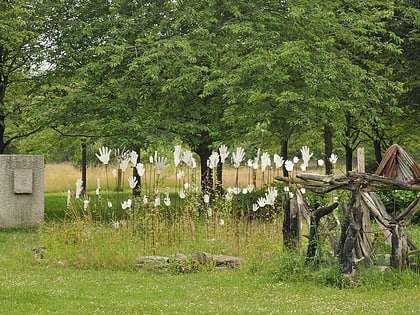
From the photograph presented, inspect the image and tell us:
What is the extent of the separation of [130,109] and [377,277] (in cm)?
1002

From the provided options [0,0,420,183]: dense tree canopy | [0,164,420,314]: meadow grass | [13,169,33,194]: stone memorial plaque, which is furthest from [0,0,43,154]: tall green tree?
[0,164,420,314]: meadow grass

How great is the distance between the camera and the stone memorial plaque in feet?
54.6

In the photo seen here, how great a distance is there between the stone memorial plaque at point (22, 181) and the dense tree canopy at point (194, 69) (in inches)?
62.8

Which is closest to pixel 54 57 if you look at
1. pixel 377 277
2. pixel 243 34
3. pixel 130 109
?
pixel 130 109

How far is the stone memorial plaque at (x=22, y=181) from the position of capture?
16.7 metres

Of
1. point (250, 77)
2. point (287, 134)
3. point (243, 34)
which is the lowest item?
point (287, 134)

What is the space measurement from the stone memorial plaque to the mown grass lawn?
22.3 ft

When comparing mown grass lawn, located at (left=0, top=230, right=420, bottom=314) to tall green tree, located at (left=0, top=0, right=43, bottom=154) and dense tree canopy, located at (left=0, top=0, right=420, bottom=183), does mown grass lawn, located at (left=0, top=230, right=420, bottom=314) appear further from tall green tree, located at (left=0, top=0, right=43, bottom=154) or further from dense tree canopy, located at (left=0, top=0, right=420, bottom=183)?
tall green tree, located at (left=0, top=0, right=43, bottom=154)

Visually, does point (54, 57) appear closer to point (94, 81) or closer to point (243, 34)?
point (94, 81)

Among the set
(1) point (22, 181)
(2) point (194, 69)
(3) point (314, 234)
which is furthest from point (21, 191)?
(3) point (314, 234)

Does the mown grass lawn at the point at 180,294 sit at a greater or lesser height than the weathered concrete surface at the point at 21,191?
lesser

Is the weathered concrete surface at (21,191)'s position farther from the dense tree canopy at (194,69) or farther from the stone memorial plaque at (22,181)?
the dense tree canopy at (194,69)

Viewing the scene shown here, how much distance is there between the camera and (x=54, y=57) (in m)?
18.8

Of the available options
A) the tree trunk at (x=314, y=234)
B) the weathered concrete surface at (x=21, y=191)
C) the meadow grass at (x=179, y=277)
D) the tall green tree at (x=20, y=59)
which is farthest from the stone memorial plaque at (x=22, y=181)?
the tree trunk at (x=314, y=234)
